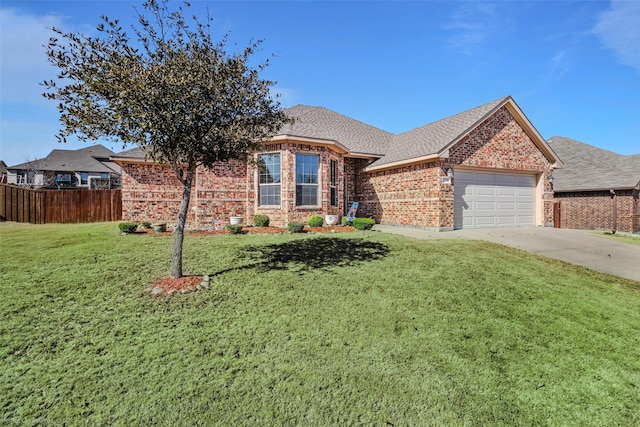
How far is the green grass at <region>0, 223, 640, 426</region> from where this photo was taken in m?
2.77

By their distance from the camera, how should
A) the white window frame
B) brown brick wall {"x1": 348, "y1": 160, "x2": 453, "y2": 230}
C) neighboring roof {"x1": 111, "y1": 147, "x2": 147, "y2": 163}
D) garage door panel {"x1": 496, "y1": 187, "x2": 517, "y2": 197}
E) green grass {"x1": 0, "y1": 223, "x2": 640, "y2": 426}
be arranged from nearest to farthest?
green grass {"x1": 0, "y1": 223, "x2": 640, "y2": 426} < brown brick wall {"x1": 348, "y1": 160, "x2": 453, "y2": 230} < the white window frame < garage door panel {"x1": 496, "y1": 187, "x2": 517, "y2": 197} < neighboring roof {"x1": 111, "y1": 147, "x2": 147, "y2": 163}

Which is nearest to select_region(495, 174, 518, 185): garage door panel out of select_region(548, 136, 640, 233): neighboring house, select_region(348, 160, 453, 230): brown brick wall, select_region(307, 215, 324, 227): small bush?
select_region(348, 160, 453, 230): brown brick wall

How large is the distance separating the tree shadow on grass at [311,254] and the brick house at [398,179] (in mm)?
3685

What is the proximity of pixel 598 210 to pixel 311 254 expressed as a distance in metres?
19.0

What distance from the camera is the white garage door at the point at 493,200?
1260cm

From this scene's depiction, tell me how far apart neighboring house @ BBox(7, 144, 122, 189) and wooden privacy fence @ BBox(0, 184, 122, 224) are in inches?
721

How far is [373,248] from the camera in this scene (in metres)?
8.20

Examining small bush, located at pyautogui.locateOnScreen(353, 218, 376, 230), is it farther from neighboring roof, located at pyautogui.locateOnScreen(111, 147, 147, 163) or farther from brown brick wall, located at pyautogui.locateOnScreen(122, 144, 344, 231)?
neighboring roof, located at pyautogui.locateOnScreen(111, 147, 147, 163)

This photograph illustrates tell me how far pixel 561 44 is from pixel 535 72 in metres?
1.50

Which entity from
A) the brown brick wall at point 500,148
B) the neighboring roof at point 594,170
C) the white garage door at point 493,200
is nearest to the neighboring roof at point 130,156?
the brown brick wall at point 500,148

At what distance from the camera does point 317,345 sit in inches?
146

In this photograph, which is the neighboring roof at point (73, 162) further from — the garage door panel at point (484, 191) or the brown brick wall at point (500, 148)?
the garage door panel at point (484, 191)

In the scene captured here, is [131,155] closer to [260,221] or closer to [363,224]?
[260,221]

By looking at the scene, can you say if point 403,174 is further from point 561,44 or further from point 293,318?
point 293,318
